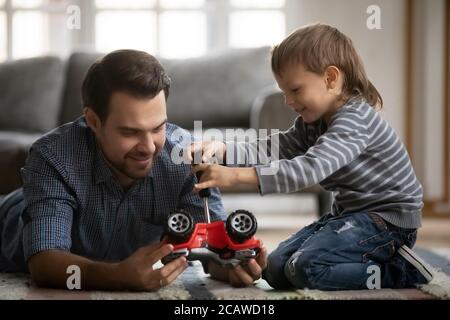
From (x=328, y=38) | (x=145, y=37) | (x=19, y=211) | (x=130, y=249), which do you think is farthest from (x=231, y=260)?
(x=145, y=37)

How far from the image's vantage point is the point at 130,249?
1.38 m

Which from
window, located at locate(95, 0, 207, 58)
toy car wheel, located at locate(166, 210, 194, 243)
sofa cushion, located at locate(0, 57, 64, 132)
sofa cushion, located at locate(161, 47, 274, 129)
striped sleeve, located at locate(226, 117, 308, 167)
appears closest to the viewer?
toy car wheel, located at locate(166, 210, 194, 243)

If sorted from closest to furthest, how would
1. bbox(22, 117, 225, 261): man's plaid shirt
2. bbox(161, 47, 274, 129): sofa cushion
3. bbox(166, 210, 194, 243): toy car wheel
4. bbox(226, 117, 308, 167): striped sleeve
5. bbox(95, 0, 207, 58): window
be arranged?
1. bbox(166, 210, 194, 243): toy car wheel
2. bbox(22, 117, 225, 261): man's plaid shirt
3. bbox(226, 117, 308, 167): striped sleeve
4. bbox(161, 47, 274, 129): sofa cushion
5. bbox(95, 0, 207, 58): window

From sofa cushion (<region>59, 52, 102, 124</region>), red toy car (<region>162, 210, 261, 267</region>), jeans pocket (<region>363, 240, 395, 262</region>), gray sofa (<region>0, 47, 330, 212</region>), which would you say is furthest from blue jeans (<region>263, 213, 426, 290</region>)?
sofa cushion (<region>59, 52, 102, 124</region>)

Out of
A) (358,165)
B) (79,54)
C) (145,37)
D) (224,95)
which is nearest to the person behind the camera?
(358,165)

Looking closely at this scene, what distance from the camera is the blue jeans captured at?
4.13 ft

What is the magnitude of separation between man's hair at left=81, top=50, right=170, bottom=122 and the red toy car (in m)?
0.21

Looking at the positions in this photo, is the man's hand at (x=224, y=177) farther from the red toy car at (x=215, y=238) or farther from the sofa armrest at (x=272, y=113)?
the sofa armrest at (x=272, y=113)

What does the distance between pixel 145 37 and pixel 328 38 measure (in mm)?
2067

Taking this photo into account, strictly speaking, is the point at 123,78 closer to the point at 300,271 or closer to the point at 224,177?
the point at 224,177

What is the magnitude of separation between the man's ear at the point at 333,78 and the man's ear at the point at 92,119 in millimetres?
381

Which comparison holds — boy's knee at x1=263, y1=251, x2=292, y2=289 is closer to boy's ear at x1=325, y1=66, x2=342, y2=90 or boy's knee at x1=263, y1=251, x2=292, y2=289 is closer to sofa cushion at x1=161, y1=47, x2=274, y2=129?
boy's ear at x1=325, y1=66, x2=342, y2=90

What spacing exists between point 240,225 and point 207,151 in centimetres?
15

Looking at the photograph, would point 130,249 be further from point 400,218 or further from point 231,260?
point 400,218
